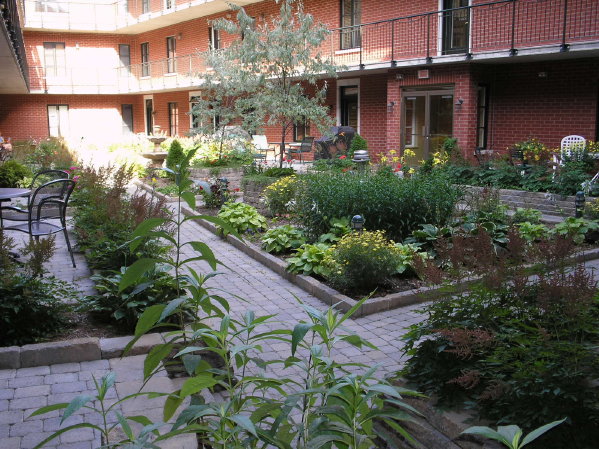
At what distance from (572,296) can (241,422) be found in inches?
68.4

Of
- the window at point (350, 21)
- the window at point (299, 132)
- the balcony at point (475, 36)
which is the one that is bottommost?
the window at point (299, 132)

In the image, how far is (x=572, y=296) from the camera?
2.66 m

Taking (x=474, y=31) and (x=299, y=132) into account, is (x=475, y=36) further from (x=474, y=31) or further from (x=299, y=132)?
(x=299, y=132)

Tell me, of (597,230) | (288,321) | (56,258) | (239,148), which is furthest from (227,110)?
(288,321)

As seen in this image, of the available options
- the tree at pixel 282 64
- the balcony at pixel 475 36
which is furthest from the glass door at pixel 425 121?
the tree at pixel 282 64

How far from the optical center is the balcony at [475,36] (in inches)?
553

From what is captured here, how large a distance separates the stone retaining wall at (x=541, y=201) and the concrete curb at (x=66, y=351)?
7.17m

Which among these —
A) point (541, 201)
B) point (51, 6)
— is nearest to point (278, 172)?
point (541, 201)

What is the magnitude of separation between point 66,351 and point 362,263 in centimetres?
305

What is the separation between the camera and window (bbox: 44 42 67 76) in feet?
109

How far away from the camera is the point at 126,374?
4418mm

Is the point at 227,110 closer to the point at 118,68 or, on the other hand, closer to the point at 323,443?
the point at 323,443

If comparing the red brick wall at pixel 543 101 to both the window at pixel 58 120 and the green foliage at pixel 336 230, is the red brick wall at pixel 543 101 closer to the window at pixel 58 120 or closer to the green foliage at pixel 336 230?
the green foliage at pixel 336 230

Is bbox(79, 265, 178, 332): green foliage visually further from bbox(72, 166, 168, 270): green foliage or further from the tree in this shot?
the tree
